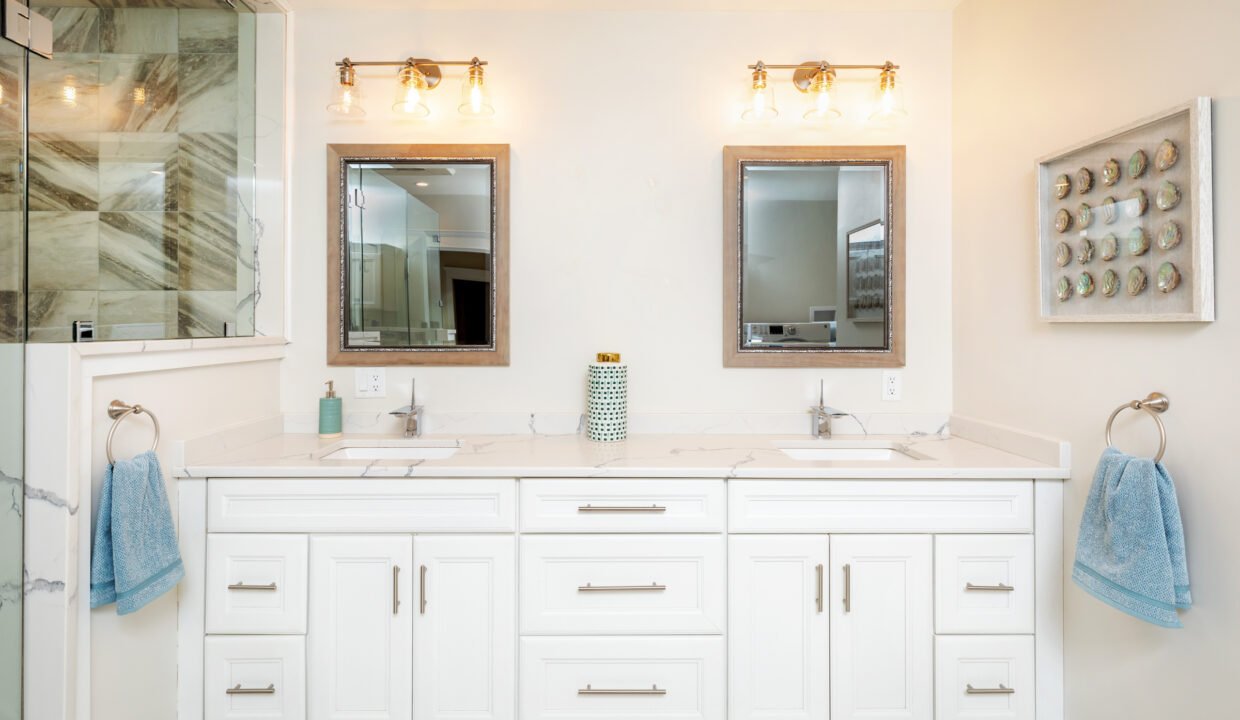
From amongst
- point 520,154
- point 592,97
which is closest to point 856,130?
point 592,97

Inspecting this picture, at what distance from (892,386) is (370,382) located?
1867mm

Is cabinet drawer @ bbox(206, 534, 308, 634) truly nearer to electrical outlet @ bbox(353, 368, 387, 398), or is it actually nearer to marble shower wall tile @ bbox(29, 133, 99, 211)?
electrical outlet @ bbox(353, 368, 387, 398)

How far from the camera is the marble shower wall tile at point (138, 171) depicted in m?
2.02

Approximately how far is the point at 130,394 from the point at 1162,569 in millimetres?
2355

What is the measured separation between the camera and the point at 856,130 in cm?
225

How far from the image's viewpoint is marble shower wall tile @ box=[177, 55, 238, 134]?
211 centimetres

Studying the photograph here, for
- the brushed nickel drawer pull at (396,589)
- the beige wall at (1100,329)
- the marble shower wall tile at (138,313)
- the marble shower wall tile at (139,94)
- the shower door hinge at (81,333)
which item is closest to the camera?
the beige wall at (1100,329)

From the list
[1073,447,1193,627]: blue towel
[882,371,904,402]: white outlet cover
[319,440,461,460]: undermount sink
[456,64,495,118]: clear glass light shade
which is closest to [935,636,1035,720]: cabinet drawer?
[1073,447,1193,627]: blue towel

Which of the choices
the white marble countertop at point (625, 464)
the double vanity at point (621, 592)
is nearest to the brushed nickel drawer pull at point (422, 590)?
the double vanity at point (621, 592)

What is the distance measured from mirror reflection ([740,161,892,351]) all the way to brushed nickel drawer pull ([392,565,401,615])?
4.38 feet

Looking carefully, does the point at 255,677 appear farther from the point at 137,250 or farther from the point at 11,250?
the point at 137,250

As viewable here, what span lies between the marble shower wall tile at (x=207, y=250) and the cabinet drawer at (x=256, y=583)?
0.88m

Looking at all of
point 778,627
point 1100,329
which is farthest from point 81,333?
point 1100,329

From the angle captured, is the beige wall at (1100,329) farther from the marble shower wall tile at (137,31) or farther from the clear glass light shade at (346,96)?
the marble shower wall tile at (137,31)
